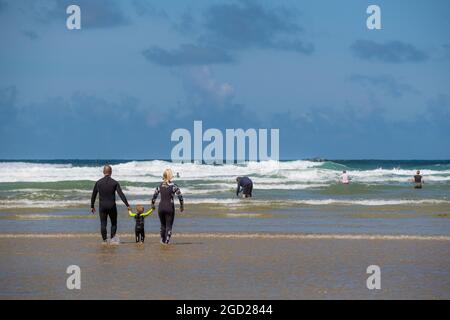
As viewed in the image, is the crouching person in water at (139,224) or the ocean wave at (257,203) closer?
the crouching person in water at (139,224)

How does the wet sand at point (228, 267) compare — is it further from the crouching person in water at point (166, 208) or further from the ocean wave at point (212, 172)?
the ocean wave at point (212, 172)

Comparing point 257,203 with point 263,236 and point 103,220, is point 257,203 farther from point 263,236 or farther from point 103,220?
point 103,220

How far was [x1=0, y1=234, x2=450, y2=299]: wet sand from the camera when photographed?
11102 mm

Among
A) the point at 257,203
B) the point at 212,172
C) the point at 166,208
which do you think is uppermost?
the point at 212,172

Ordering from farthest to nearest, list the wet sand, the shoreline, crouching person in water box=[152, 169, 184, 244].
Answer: the shoreline
crouching person in water box=[152, 169, 184, 244]
the wet sand

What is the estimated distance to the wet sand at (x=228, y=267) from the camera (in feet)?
36.4

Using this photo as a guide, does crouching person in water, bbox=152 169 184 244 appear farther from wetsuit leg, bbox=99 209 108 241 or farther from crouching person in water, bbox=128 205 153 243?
wetsuit leg, bbox=99 209 108 241

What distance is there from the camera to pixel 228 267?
13562 millimetres

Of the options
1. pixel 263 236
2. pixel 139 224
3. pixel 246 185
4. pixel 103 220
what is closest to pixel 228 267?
pixel 139 224

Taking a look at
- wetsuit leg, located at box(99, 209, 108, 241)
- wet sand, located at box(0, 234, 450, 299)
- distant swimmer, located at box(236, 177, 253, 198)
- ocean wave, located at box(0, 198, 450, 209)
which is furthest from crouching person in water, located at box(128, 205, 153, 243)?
distant swimmer, located at box(236, 177, 253, 198)

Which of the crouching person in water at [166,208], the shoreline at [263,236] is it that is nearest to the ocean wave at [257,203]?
the shoreline at [263,236]

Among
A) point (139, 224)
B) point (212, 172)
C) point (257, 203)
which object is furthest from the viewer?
point (212, 172)

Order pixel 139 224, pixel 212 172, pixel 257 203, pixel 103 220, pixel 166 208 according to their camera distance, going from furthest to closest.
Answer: pixel 212 172, pixel 257 203, pixel 139 224, pixel 166 208, pixel 103 220
